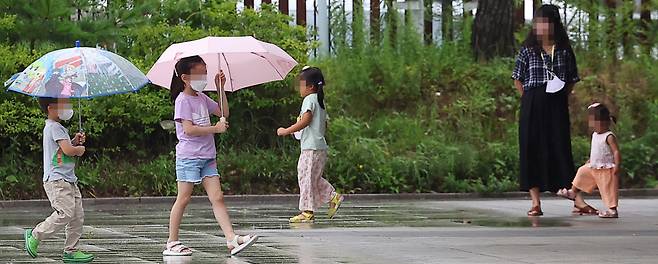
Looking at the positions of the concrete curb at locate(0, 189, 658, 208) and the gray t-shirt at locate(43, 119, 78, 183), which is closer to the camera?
the gray t-shirt at locate(43, 119, 78, 183)

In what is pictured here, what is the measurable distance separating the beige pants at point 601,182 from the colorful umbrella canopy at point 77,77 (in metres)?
5.66

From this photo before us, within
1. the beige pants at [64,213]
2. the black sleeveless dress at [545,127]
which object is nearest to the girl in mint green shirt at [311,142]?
the black sleeveless dress at [545,127]

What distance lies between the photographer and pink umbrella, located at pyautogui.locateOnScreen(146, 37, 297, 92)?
10.6 m

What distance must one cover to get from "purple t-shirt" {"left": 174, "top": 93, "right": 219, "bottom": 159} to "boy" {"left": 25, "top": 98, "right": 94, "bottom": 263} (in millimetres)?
763

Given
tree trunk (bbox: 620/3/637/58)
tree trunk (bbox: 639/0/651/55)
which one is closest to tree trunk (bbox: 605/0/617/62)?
tree trunk (bbox: 620/3/637/58)

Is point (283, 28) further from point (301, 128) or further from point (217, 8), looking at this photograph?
point (301, 128)

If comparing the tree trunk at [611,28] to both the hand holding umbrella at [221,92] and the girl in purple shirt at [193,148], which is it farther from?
the girl in purple shirt at [193,148]

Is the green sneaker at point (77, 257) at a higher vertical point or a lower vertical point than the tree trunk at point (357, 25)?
lower

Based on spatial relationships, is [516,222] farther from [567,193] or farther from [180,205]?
[180,205]

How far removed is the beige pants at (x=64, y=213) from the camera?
9617mm

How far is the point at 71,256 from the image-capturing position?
9.59 metres

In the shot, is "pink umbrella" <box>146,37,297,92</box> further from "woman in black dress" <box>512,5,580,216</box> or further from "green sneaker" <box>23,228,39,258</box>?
"woman in black dress" <box>512,5,580,216</box>

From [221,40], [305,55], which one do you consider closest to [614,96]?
[305,55]

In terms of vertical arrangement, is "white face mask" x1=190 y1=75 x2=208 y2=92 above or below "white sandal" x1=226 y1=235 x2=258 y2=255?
above
